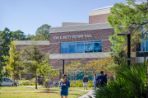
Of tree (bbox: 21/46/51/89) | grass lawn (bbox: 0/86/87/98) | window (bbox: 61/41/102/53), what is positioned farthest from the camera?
window (bbox: 61/41/102/53)

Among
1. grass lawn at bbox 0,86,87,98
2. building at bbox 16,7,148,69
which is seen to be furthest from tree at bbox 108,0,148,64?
building at bbox 16,7,148,69

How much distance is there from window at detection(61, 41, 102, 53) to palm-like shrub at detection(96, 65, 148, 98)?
54.4m

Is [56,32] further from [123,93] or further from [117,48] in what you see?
[123,93]

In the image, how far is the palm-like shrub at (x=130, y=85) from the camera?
42.7ft

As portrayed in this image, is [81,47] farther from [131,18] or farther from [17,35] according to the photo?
[17,35]

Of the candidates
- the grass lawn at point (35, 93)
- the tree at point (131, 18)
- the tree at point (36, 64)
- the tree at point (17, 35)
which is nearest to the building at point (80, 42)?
the tree at point (36, 64)

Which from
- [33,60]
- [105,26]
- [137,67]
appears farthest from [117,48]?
[105,26]

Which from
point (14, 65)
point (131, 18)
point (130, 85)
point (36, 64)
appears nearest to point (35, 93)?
point (36, 64)

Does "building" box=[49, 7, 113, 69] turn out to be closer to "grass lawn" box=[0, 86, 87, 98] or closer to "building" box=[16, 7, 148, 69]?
"building" box=[16, 7, 148, 69]

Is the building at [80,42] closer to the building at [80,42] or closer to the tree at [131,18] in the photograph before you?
the building at [80,42]

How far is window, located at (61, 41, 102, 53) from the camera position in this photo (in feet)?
224

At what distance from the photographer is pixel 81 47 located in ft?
231

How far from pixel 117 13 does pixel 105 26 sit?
1320 inches

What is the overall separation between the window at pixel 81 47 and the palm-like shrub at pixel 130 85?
5443cm
